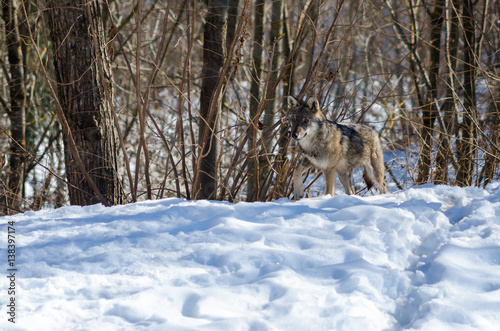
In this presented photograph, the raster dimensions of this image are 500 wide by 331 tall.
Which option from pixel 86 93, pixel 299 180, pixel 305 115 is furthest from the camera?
pixel 86 93

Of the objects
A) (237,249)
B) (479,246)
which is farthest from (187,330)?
(479,246)

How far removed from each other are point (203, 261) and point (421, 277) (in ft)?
5.01

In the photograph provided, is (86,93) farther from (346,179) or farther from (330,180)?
(346,179)

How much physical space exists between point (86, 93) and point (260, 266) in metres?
3.62

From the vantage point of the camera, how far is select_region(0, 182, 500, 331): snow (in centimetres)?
295

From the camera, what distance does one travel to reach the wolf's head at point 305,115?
580cm

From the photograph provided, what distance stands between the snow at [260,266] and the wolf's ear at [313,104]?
142 centimetres

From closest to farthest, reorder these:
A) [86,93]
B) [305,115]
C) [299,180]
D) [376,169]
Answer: [305,115], [299,180], [86,93], [376,169]

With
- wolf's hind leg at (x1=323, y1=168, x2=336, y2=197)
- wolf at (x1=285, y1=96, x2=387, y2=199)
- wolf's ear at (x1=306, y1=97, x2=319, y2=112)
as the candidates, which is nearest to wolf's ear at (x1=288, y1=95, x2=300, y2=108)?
wolf at (x1=285, y1=96, x2=387, y2=199)

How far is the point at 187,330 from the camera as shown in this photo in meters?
2.79

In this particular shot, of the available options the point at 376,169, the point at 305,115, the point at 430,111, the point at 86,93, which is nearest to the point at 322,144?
the point at 305,115

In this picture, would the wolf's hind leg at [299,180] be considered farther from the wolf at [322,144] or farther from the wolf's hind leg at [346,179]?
the wolf's hind leg at [346,179]

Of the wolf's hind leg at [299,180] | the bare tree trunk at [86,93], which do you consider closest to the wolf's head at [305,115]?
the wolf's hind leg at [299,180]

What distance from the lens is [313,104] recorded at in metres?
5.86
